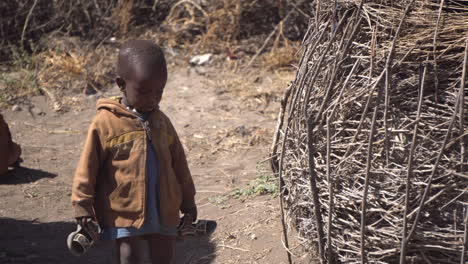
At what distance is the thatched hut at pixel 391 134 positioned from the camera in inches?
108

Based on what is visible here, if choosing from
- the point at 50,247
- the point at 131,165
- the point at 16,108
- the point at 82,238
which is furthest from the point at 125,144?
the point at 16,108

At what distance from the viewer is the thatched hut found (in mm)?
2750

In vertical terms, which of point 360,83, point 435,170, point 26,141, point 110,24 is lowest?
point 26,141

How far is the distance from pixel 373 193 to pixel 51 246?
94.9 inches

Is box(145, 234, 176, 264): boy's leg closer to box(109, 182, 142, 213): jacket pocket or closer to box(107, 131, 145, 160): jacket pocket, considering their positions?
box(109, 182, 142, 213): jacket pocket

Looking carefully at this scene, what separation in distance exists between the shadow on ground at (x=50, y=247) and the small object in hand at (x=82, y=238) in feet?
3.95

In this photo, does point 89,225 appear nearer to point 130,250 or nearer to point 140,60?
point 130,250

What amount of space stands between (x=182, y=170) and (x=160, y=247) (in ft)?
1.29

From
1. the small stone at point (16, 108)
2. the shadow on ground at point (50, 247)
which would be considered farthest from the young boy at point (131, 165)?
the small stone at point (16, 108)

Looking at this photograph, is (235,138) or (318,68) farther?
(235,138)

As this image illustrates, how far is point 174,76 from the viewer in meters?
7.57

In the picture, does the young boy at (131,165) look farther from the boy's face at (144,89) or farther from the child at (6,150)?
the child at (6,150)

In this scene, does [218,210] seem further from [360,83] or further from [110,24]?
[110,24]

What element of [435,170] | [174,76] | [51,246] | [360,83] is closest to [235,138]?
[174,76]
